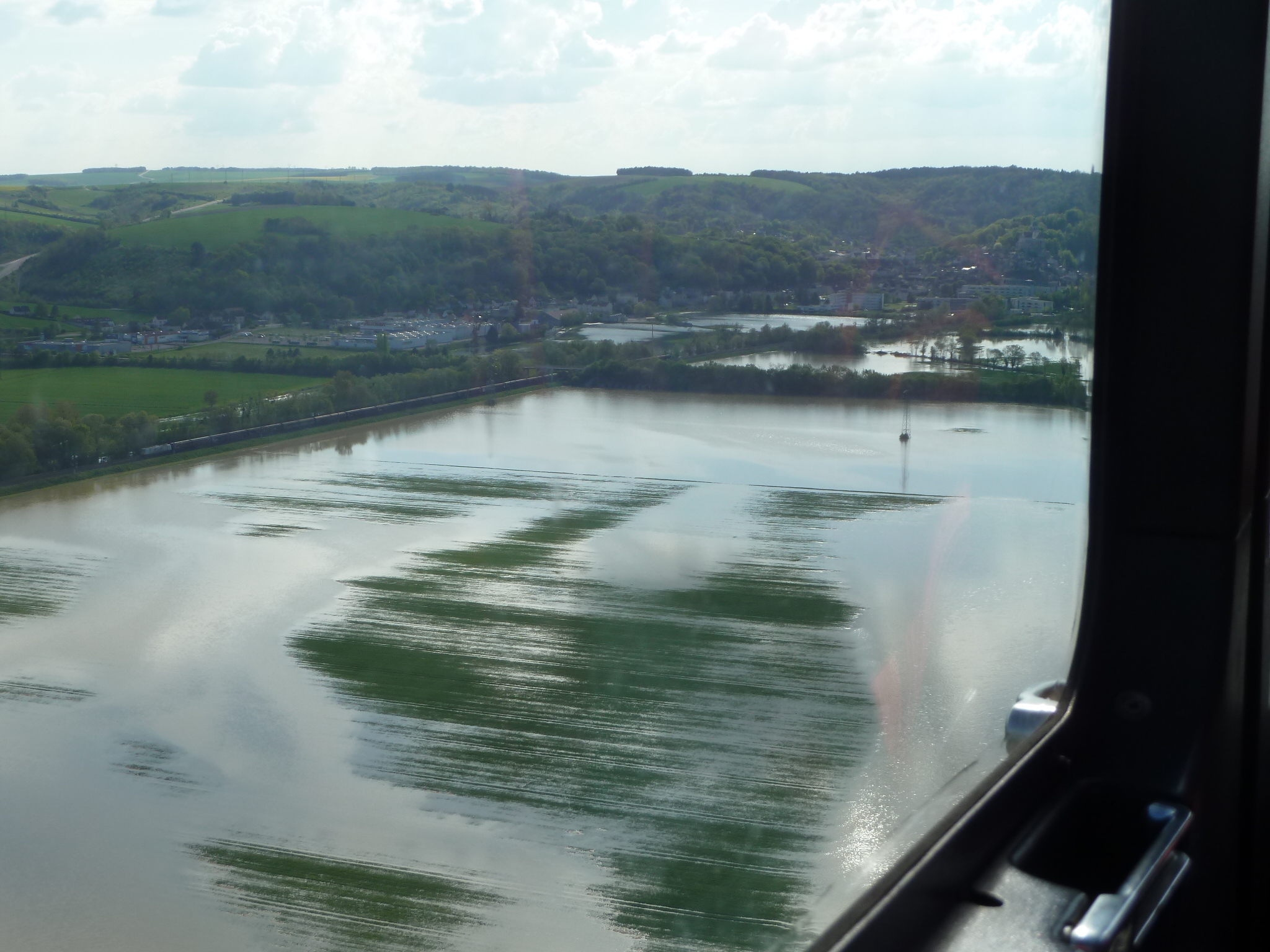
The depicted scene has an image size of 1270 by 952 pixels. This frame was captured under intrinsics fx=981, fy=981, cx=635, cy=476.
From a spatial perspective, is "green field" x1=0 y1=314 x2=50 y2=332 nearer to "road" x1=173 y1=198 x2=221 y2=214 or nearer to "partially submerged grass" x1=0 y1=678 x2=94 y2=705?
"road" x1=173 y1=198 x2=221 y2=214

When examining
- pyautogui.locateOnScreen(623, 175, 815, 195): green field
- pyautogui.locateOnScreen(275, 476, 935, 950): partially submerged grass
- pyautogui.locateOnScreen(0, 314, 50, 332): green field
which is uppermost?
pyautogui.locateOnScreen(623, 175, 815, 195): green field

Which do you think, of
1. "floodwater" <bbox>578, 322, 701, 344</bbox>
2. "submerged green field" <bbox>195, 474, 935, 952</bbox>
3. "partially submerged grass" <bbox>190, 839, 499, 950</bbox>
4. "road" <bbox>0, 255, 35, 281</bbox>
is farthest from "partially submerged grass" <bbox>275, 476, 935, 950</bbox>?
"road" <bbox>0, 255, 35, 281</bbox>

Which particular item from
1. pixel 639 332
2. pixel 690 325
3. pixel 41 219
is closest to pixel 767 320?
pixel 690 325

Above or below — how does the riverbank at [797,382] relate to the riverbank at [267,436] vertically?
above

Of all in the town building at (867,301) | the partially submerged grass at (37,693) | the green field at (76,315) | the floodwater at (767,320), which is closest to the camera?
the partially submerged grass at (37,693)

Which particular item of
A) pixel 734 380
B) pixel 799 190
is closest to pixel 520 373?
pixel 734 380

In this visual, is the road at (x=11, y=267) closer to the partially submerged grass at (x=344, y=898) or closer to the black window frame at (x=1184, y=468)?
the partially submerged grass at (x=344, y=898)

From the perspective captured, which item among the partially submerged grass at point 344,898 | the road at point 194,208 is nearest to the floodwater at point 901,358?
the partially submerged grass at point 344,898
